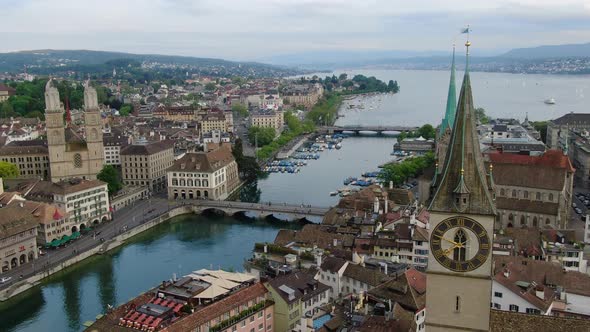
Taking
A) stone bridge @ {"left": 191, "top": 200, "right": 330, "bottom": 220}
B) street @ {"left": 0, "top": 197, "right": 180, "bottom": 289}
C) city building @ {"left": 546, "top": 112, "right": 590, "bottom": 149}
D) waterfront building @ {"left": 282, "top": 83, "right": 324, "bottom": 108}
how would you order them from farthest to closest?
waterfront building @ {"left": 282, "top": 83, "right": 324, "bottom": 108}, city building @ {"left": 546, "top": 112, "right": 590, "bottom": 149}, stone bridge @ {"left": 191, "top": 200, "right": 330, "bottom": 220}, street @ {"left": 0, "top": 197, "right": 180, "bottom": 289}

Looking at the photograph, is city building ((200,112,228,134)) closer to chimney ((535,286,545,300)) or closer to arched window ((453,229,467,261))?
chimney ((535,286,545,300))

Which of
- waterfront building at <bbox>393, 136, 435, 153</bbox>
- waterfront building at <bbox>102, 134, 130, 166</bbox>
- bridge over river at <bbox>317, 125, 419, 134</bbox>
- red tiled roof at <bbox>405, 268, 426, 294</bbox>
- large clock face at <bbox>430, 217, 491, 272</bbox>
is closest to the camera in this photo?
large clock face at <bbox>430, 217, 491, 272</bbox>

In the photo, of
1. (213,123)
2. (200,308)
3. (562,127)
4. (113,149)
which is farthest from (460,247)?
(213,123)

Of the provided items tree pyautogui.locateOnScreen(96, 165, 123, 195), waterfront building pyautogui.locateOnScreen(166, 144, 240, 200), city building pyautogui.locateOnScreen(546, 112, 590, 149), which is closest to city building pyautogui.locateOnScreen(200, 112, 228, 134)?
waterfront building pyautogui.locateOnScreen(166, 144, 240, 200)

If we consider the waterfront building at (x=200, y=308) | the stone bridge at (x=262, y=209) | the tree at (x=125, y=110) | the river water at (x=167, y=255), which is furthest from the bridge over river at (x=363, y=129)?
the waterfront building at (x=200, y=308)

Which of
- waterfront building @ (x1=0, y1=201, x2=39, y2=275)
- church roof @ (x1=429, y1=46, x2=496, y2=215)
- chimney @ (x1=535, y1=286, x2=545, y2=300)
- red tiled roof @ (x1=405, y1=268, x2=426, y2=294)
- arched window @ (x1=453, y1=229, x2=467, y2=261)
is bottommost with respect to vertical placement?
waterfront building @ (x1=0, y1=201, x2=39, y2=275)

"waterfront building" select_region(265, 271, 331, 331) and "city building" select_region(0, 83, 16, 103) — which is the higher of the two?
"city building" select_region(0, 83, 16, 103)

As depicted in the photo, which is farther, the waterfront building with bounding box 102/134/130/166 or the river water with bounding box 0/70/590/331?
the waterfront building with bounding box 102/134/130/166
